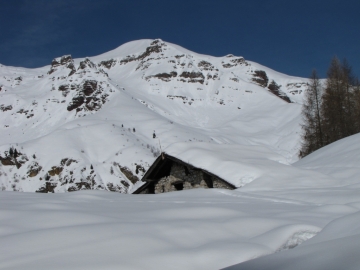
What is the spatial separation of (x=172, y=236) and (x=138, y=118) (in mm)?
42396

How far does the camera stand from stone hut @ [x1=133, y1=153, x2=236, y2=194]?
1152 cm

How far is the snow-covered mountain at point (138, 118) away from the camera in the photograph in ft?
92.3

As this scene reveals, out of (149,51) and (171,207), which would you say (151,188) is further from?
(149,51)

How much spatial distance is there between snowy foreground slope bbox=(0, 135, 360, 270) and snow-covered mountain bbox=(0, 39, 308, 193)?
5.17 meters

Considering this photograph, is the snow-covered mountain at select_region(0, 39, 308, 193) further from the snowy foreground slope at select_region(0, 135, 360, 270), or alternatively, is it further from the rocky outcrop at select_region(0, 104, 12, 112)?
the snowy foreground slope at select_region(0, 135, 360, 270)

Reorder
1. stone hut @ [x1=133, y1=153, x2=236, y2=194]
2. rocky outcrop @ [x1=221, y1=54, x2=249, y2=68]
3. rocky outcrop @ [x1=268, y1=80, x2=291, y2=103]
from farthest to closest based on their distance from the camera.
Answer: rocky outcrop @ [x1=221, y1=54, x2=249, y2=68] < rocky outcrop @ [x1=268, y1=80, x2=291, y2=103] < stone hut @ [x1=133, y1=153, x2=236, y2=194]

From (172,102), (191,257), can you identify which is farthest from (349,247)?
(172,102)

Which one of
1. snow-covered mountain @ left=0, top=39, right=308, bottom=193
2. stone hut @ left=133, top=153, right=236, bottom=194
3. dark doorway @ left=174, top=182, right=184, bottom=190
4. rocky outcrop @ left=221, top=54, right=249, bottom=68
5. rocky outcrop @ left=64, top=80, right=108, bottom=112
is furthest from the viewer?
rocky outcrop @ left=221, top=54, right=249, bottom=68

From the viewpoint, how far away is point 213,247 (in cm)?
287

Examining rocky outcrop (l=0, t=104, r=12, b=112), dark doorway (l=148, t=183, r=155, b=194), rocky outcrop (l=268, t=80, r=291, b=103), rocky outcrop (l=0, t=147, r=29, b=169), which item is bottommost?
dark doorway (l=148, t=183, r=155, b=194)

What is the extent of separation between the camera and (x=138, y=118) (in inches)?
1773

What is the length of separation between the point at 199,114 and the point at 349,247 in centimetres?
Result: 6025

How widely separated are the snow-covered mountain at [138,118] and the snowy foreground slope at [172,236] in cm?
517

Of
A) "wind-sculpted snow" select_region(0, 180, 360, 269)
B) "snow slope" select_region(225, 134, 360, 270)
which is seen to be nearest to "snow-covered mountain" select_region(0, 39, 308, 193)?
"snow slope" select_region(225, 134, 360, 270)
